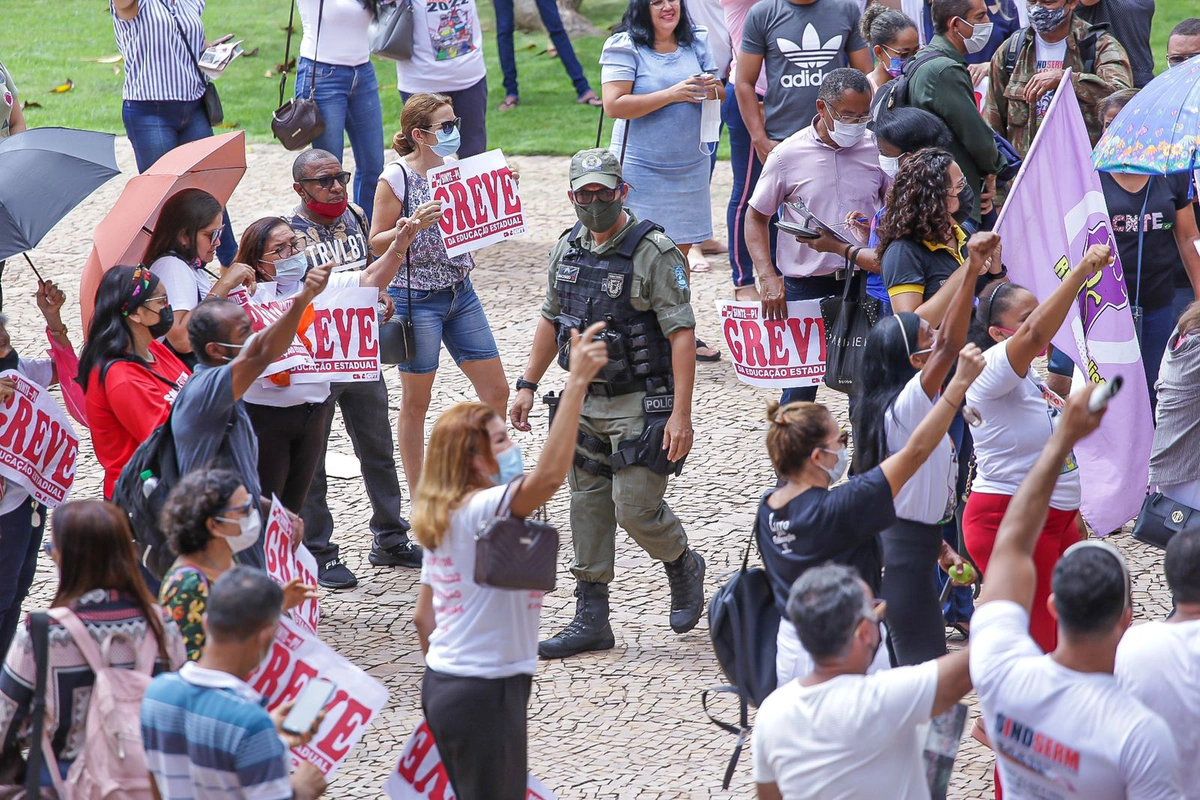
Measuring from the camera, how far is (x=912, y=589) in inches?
195

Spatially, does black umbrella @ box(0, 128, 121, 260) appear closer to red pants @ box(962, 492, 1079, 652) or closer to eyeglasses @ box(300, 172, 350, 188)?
eyeglasses @ box(300, 172, 350, 188)

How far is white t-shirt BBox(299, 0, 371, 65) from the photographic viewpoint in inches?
394

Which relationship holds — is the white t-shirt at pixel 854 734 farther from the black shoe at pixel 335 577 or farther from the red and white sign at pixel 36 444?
the black shoe at pixel 335 577

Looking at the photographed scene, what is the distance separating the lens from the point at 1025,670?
10.7ft

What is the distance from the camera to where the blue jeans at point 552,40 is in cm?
1527

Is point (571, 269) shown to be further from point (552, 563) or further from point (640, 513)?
point (552, 563)


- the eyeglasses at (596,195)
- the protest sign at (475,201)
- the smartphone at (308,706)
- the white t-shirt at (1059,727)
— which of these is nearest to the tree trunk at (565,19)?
the protest sign at (475,201)

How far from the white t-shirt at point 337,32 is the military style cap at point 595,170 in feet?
14.9

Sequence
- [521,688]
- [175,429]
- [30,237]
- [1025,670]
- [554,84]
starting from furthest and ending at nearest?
1. [554,84]
2. [30,237]
3. [175,429]
4. [521,688]
5. [1025,670]

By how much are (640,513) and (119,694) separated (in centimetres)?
Answer: 267

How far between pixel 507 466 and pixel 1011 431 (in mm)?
1953

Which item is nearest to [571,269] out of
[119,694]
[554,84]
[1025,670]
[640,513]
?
[640,513]

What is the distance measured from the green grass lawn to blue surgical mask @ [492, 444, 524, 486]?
10.6 m

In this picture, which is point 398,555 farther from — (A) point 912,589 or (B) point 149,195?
(A) point 912,589
